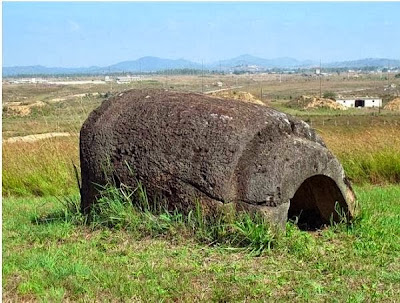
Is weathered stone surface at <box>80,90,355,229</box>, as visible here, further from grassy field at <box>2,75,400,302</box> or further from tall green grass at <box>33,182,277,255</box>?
grassy field at <box>2,75,400,302</box>

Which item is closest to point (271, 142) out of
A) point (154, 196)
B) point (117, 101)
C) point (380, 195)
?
point (154, 196)

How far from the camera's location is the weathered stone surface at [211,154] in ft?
21.8

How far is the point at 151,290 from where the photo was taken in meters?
5.21

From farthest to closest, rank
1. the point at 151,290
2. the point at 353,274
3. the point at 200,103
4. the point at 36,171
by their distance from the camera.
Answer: the point at 36,171 < the point at 200,103 < the point at 353,274 < the point at 151,290

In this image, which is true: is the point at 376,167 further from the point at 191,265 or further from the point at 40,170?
the point at 191,265

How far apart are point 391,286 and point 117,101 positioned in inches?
143

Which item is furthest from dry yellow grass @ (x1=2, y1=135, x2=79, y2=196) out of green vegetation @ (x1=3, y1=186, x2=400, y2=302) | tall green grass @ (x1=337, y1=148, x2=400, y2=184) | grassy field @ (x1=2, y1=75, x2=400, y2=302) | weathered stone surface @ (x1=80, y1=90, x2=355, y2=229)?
tall green grass @ (x1=337, y1=148, x2=400, y2=184)

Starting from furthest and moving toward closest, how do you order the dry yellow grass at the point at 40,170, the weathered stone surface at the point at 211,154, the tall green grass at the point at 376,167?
the tall green grass at the point at 376,167 → the dry yellow grass at the point at 40,170 → the weathered stone surface at the point at 211,154

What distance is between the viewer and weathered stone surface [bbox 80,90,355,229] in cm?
665

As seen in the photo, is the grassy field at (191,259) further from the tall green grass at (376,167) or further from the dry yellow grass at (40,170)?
the tall green grass at (376,167)

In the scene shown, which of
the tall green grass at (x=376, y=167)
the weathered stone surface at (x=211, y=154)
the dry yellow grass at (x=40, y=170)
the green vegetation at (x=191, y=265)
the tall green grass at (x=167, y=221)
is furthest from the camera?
the tall green grass at (x=376, y=167)

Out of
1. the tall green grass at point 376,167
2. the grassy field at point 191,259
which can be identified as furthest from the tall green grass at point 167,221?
the tall green grass at point 376,167

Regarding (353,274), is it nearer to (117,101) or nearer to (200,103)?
(200,103)

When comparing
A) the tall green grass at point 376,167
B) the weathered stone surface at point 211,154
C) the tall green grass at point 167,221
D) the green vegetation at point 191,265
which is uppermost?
the weathered stone surface at point 211,154
